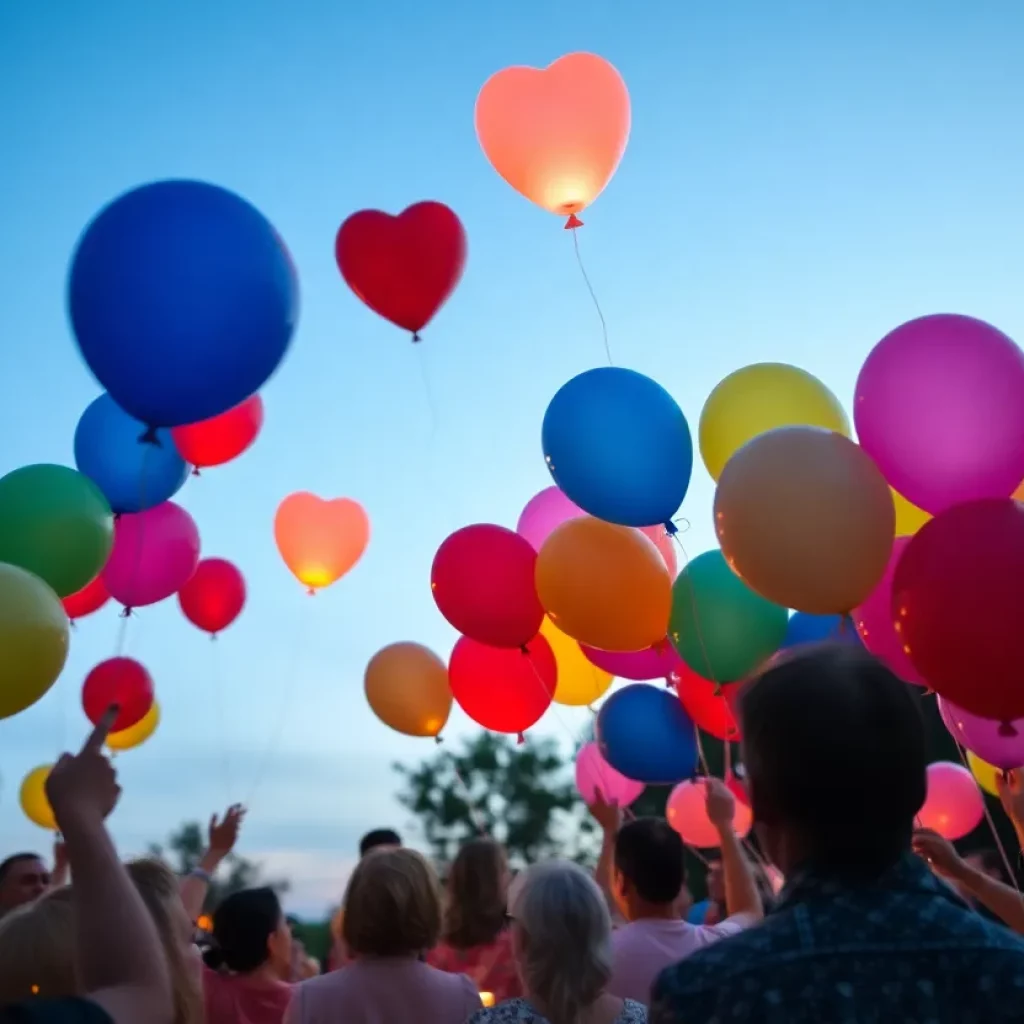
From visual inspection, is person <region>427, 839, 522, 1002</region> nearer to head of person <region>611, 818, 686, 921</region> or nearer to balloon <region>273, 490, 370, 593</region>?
head of person <region>611, 818, 686, 921</region>

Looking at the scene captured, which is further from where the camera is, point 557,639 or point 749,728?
point 557,639

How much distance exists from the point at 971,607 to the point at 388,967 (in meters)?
1.62

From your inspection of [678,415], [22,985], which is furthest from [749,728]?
[678,415]

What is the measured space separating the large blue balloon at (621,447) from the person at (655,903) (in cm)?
103

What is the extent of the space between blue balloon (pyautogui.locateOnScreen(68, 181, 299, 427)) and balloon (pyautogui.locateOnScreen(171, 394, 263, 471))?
1.24 m

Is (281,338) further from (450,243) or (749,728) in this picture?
(749,728)

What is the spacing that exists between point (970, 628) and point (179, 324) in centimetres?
215

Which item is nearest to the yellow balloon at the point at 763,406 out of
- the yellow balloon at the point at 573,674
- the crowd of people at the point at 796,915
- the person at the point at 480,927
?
the yellow balloon at the point at 573,674

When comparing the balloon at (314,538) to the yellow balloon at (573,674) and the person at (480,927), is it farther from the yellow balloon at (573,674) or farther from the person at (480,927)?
the person at (480,927)

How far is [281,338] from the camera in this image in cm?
306

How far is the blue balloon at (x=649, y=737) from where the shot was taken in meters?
4.11

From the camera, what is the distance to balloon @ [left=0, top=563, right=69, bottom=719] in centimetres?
323

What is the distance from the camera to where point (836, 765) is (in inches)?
46.1

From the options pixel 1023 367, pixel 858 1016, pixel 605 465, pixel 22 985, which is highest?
pixel 605 465
